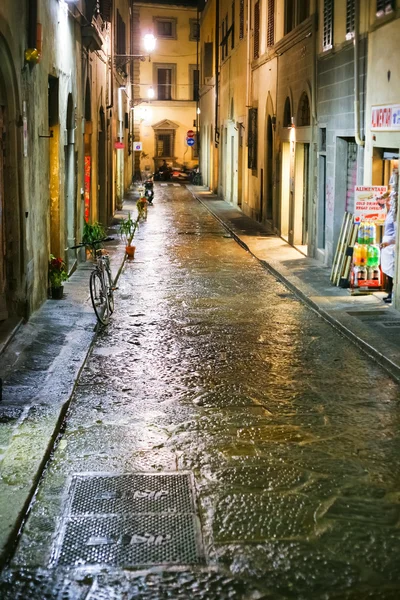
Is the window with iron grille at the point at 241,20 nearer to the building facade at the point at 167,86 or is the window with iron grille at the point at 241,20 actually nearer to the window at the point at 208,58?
the window at the point at 208,58

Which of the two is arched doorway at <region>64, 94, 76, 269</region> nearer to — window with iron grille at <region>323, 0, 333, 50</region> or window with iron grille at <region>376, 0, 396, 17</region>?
window with iron grille at <region>323, 0, 333, 50</region>

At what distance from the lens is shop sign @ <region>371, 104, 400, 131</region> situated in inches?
500

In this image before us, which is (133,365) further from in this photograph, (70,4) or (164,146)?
(164,146)

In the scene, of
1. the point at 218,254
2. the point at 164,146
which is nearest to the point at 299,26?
the point at 218,254

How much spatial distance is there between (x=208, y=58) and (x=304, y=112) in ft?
87.5

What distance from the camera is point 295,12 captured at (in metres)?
21.2

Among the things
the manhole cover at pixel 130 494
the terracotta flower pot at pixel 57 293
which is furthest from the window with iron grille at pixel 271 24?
the manhole cover at pixel 130 494

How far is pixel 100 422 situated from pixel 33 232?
505cm

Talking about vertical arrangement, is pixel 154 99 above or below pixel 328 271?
above

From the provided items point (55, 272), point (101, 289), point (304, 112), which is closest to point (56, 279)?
point (55, 272)

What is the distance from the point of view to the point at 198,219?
30.4 m

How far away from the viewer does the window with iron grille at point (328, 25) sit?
1725cm

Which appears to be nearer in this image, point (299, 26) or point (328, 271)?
point (328, 271)

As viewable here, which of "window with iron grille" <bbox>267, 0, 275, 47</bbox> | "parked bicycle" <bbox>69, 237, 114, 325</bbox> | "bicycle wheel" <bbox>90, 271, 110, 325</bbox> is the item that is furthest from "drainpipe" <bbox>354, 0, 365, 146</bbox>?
"window with iron grille" <bbox>267, 0, 275, 47</bbox>
